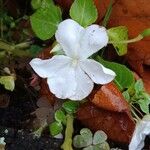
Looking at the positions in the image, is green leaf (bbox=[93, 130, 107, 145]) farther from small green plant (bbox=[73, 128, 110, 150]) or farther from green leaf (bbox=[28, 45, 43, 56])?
green leaf (bbox=[28, 45, 43, 56])

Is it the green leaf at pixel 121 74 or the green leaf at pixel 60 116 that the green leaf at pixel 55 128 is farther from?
the green leaf at pixel 121 74

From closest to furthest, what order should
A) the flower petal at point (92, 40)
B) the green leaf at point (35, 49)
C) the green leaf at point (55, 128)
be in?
the flower petal at point (92, 40) < the green leaf at point (55, 128) < the green leaf at point (35, 49)

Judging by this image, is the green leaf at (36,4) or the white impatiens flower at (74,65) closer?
the white impatiens flower at (74,65)

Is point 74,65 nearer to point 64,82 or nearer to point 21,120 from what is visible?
point 64,82

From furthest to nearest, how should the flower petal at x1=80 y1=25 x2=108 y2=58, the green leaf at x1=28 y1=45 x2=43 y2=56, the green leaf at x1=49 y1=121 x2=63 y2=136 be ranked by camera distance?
the green leaf at x1=28 y1=45 x2=43 y2=56, the green leaf at x1=49 y1=121 x2=63 y2=136, the flower petal at x1=80 y1=25 x2=108 y2=58

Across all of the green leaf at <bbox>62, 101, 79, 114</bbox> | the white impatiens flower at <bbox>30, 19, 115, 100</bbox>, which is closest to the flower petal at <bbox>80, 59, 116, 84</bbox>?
the white impatiens flower at <bbox>30, 19, 115, 100</bbox>

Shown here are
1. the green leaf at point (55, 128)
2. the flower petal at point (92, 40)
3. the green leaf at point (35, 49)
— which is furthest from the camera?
the green leaf at point (35, 49)

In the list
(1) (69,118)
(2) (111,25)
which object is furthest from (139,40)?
(1) (69,118)

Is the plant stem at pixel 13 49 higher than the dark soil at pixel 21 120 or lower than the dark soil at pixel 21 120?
higher

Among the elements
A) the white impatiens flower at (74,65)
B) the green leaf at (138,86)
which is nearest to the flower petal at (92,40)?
the white impatiens flower at (74,65)
